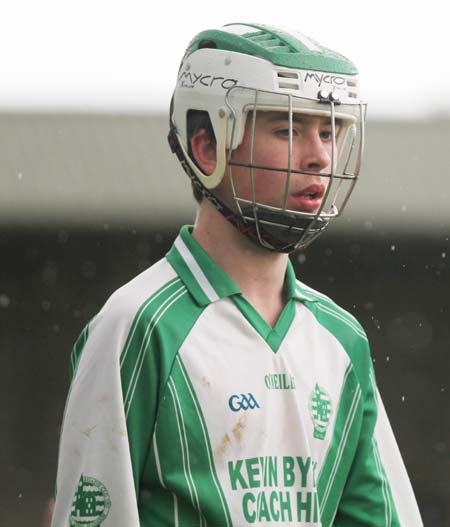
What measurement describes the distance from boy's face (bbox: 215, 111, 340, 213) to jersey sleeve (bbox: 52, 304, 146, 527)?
1.35ft

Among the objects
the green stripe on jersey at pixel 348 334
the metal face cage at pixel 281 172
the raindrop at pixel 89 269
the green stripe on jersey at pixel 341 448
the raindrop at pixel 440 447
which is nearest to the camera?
the metal face cage at pixel 281 172

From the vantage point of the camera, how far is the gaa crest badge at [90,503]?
2.62 metres

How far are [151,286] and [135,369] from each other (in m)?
0.21

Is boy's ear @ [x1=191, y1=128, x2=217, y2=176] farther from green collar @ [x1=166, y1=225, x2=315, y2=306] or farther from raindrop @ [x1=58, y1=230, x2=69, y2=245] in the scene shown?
raindrop @ [x1=58, y1=230, x2=69, y2=245]

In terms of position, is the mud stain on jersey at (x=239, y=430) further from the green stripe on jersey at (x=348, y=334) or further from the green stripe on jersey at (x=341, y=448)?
the green stripe on jersey at (x=348, y=334)

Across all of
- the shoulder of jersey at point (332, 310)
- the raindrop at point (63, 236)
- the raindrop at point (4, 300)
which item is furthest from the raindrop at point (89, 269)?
the shoulder of jersey at point (332, 310)

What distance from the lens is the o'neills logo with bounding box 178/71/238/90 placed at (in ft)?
9.16

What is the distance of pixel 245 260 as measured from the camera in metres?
2.86

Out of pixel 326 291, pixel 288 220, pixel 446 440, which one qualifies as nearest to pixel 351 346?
pixel 288 220

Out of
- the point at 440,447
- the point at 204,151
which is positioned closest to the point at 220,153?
the point at 204,151

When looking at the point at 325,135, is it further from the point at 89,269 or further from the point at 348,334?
the point at 89,269

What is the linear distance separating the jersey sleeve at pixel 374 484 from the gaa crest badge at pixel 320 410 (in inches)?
5.6

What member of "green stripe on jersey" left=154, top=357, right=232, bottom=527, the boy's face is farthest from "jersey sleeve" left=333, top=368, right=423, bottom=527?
the boy's face

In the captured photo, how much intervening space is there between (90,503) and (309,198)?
0.77m
